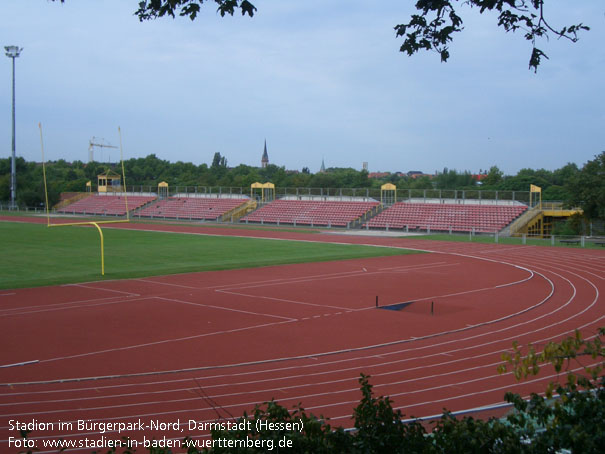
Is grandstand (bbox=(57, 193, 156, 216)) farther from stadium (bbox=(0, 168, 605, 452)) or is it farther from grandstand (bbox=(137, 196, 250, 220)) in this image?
stadium (bbox=(0, 168, 605, 452))

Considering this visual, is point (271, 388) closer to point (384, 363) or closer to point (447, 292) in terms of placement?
point (384, 363)

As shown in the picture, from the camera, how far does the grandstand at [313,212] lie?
201ft

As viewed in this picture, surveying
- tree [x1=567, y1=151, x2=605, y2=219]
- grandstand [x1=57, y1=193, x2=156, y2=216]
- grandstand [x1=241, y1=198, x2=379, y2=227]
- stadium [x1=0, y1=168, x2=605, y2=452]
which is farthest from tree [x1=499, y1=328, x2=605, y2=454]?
grandstand [x1=57, y1=193, x2=156, y2=216]

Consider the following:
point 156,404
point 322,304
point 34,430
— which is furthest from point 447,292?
point 34,430

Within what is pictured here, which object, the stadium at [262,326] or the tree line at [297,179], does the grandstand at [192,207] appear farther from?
the stadium at [262,326]

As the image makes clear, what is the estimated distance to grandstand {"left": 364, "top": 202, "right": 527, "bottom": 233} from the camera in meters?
51.0

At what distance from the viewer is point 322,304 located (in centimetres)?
1983

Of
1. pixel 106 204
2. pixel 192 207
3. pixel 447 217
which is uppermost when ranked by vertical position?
pixel 106 204

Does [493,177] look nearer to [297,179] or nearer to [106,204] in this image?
[297,179]

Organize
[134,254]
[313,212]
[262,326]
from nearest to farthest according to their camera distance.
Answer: [262,326] < [134,254] < [313,212]

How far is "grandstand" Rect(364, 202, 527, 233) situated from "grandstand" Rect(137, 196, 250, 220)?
793 inches

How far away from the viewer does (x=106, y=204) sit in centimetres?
8312

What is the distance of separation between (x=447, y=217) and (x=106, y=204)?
1962 inches

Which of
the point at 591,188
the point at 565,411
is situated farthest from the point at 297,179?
the point at 565,411
